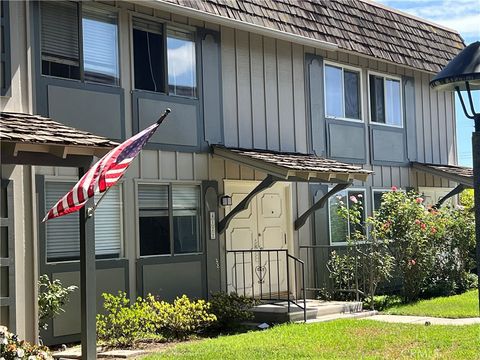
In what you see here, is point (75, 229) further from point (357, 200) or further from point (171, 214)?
point (357, 200)

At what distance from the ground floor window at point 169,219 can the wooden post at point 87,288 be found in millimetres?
2688

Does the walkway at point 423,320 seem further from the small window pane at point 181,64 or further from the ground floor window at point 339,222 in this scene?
the small window pane at point 181,64

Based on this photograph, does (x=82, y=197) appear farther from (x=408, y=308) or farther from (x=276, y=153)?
(x=408, y=308)

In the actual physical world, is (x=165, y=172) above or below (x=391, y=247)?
above

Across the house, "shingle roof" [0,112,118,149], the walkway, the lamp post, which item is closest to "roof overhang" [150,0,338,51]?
the house

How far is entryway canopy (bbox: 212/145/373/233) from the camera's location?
12016mm

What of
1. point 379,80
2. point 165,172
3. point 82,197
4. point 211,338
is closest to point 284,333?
point 211,338

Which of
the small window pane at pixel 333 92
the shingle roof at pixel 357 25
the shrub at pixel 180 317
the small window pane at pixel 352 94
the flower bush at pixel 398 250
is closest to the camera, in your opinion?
the shrub at pixel 180 317

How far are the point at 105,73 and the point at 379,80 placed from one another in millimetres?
7779

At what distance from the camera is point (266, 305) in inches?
488

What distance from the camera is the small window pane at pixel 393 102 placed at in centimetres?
1717

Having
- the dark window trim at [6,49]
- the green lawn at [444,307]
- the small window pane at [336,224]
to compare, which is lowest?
the green lawn at [444,307]

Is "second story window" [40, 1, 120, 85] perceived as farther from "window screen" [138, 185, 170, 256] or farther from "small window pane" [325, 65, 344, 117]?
"small window pane" [325, 65, 344, 117]

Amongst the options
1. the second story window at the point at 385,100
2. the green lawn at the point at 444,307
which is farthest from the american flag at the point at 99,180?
the second story window at the point at 385,100
